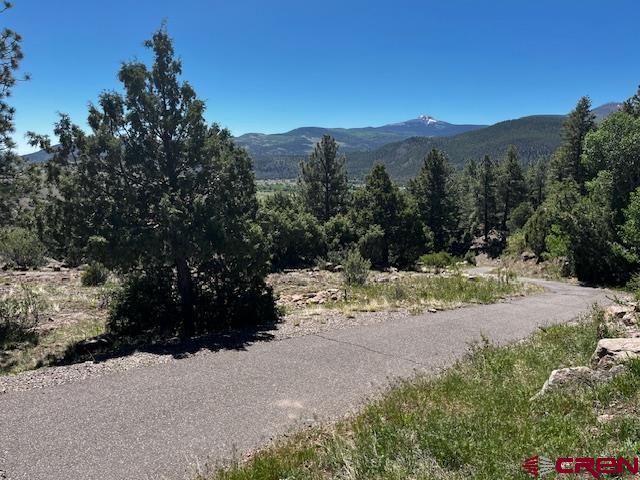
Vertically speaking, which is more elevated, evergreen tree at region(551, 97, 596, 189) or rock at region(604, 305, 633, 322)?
evergreen tree at region(551, 97, 596, 189)

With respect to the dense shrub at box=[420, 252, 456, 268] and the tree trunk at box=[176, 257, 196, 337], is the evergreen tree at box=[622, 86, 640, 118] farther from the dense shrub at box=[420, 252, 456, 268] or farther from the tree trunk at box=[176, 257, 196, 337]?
the tree trunk at box=[176, 257, 196, 337]

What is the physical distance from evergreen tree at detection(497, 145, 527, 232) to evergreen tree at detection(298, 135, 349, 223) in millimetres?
29988

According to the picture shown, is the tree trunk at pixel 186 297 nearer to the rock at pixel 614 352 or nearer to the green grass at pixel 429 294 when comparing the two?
the green grass at pixel 429 294

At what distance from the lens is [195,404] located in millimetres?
7039

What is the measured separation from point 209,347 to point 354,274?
12.9 m

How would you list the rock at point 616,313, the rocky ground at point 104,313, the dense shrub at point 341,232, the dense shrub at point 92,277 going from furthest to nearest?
the dense shrub at point 341,232 < the dense shrub at point 92,277 < the rock at point 616,313 < the rocky ground at point 104,313

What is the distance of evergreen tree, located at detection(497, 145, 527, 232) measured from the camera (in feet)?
211

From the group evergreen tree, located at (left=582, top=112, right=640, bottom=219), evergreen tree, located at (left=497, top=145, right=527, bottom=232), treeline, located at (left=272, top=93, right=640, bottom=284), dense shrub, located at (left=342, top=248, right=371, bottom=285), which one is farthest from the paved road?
evergreen tree, located at (left=497, top=145, right=527, bottom=232)

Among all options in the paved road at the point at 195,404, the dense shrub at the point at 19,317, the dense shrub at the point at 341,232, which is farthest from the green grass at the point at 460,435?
the dense shrub at the point at 341,232

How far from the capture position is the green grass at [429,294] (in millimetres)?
15703

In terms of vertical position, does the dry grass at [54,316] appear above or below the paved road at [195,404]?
below

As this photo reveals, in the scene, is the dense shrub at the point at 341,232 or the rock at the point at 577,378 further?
the dense shrub at the point at 341,232

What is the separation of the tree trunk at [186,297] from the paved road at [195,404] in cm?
363

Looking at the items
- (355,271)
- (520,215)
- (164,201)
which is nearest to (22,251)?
(355,271)
